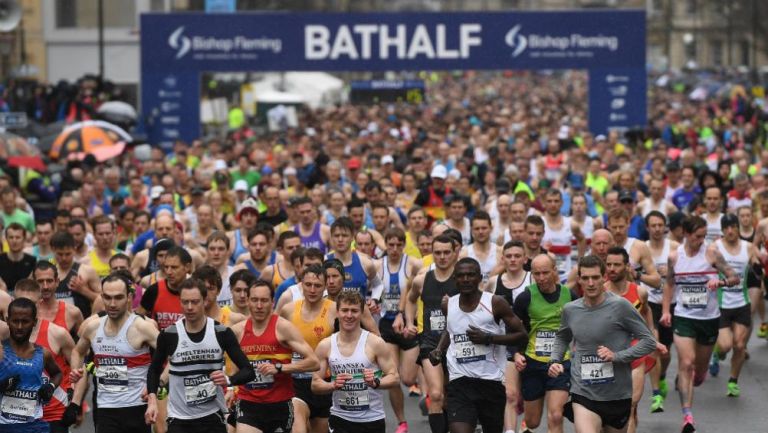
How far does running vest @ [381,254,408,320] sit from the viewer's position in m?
14.1

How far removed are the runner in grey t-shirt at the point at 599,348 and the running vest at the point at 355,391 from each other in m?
1.21

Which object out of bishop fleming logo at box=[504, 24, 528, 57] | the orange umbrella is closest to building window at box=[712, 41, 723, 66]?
bishop fleming logo at box=[504, 24, 528, 57]

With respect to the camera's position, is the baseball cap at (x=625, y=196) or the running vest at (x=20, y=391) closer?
the running vest at (x=20, y=391)

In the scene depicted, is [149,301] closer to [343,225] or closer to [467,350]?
[467,350]

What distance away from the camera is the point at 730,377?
1516 cm

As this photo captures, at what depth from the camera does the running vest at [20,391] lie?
1030cm

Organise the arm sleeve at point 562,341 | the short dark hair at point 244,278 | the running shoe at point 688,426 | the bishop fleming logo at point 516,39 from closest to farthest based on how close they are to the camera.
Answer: the arm sleeve at point 562,341 → the short dark hair at point 244,278 → the running shoe at point 688,426 → the bishop fleming logo at point 516,39

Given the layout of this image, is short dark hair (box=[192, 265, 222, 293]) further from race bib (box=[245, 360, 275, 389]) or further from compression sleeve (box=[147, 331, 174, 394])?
compression sleeve (box=[147, 331, 174, 394])

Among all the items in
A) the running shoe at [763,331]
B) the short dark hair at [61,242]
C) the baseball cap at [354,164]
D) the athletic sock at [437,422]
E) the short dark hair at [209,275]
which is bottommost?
the running shoe at [763,331]

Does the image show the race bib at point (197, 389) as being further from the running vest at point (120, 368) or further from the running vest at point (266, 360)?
the running vest at point (120, 368)

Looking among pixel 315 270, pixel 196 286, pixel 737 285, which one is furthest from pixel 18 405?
pixel 737 285

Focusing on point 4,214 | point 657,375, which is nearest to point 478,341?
point 657,375

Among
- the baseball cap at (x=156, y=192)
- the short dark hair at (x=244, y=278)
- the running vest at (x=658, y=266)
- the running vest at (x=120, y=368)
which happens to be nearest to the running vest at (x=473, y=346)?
the short dark hair at (x=244, y=278)

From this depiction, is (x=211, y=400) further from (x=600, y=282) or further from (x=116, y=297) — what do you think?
(x=600, y=282)
